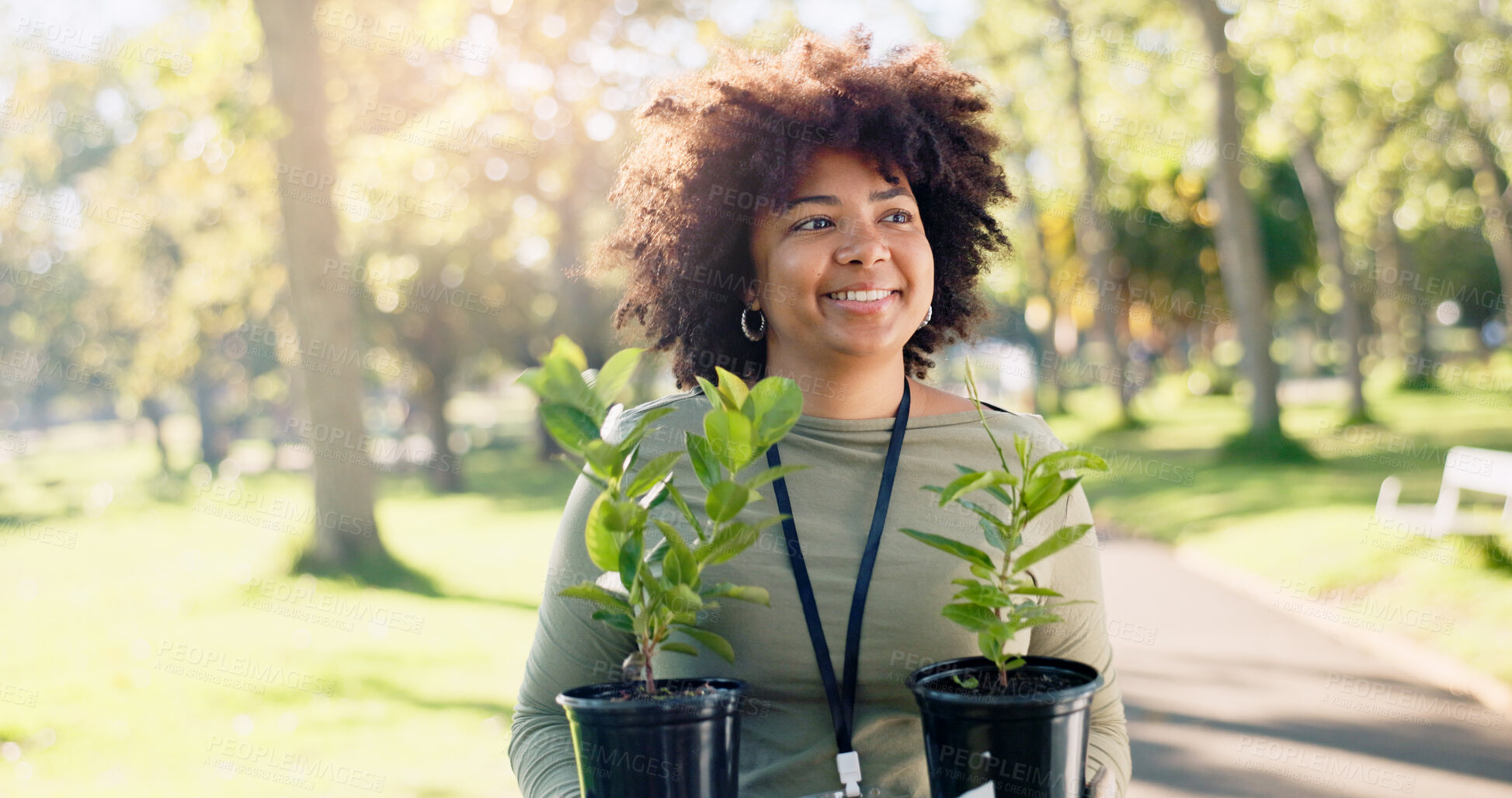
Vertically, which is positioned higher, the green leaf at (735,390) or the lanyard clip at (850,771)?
the green leaf at (735,390)

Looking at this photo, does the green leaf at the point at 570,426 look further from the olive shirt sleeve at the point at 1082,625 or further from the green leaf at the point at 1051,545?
the olive shirt sleeve at the point at 1082,625

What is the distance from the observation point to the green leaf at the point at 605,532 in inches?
58.0

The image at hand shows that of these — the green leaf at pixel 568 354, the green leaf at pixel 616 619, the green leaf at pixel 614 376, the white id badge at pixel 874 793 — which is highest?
the green leaf at pixel 568 354

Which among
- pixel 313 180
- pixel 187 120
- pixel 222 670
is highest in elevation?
pixel 187 120

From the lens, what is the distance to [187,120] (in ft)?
46.5

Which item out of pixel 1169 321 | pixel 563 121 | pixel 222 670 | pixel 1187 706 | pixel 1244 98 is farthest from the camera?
pixel 1169 321

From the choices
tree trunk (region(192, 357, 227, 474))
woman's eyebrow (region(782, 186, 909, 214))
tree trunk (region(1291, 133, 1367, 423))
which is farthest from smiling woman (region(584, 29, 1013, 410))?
tree trunk (region(192, 357, 227, 474))

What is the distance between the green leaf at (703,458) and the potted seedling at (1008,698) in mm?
278

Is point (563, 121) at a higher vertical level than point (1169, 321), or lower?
higher

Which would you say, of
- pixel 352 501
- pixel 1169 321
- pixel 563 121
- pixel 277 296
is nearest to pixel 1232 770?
pixel 352 501

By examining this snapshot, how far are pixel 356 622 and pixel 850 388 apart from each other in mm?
8707

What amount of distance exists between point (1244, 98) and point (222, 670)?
24642 mm

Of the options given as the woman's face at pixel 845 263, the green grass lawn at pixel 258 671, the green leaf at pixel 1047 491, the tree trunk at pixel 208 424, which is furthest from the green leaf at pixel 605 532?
the tree trunk at pixel 208 424

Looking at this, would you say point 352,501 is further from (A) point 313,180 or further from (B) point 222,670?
(B) point 222,670
